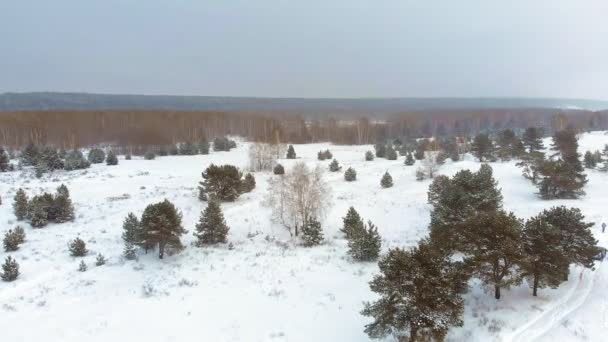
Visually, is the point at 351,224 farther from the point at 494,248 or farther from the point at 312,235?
the point at 494,248

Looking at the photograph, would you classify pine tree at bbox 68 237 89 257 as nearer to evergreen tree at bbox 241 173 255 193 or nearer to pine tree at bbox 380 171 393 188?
evergreen tree at bbox 241 173 255 193

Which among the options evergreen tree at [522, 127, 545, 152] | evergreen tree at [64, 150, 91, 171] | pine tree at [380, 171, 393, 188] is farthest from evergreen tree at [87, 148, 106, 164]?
evergreen tree at [522, 127, 545, 152]

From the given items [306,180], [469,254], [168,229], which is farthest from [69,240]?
[469,254]

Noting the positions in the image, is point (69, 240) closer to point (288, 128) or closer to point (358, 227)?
point (358, 227)

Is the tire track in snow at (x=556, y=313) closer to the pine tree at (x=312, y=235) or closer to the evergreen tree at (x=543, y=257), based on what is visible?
the evergreen tree at (x=543, y=257)

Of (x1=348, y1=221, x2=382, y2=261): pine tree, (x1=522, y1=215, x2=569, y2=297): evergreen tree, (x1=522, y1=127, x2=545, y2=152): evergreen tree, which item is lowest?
(x1=348, y1=221, x2=382, y2=261): pine tree

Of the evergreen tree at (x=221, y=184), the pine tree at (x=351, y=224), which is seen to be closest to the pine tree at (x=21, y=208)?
the evergreen tree at (x=221, y=184)

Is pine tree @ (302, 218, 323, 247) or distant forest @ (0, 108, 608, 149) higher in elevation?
distant forest @ (0, 108, 608, 149)
